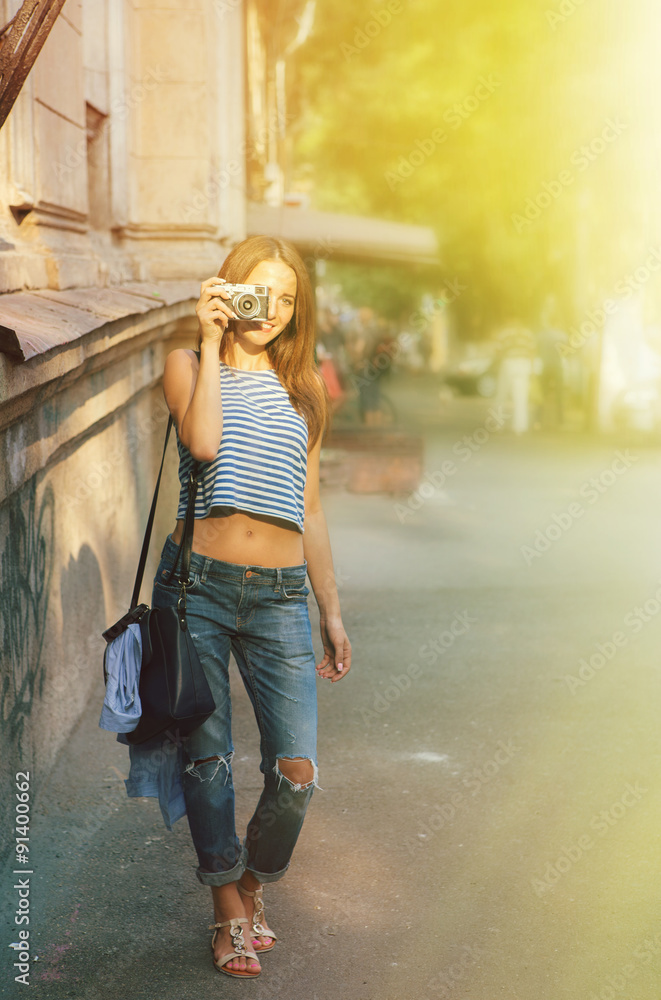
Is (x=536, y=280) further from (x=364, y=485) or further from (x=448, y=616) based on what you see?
(x=448, y=616)

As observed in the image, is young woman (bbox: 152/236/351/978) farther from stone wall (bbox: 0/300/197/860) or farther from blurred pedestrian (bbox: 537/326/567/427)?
blurred pedestrian (bbox: 537/326/567/427)

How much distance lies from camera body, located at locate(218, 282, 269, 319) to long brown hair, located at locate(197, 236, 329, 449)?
196 mm

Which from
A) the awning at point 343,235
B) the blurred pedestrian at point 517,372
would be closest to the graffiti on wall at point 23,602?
the awning at point 343,235

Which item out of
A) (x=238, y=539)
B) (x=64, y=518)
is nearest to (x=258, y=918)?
(x=238, y=539)

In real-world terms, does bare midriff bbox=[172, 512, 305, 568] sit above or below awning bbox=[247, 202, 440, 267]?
below

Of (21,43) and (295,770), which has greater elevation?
(21,43)

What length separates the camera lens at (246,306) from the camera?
3.15m

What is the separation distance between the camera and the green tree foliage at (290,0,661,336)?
2308cm

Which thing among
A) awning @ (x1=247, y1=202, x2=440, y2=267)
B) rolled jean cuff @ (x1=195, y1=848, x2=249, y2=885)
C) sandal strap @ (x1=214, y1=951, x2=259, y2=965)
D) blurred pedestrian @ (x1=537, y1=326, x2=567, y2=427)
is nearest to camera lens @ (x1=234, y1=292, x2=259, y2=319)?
rolled jean cuff @ (x1=195, y1=848, x2=249, y2=885)

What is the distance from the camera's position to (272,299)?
3285 mm

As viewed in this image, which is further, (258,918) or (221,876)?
(258,918)

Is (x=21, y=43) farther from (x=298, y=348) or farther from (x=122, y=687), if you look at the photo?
(x=122, y=687)

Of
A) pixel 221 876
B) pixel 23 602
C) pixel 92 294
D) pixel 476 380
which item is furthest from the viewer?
pixel 476 380

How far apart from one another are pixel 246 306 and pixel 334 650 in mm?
1012
